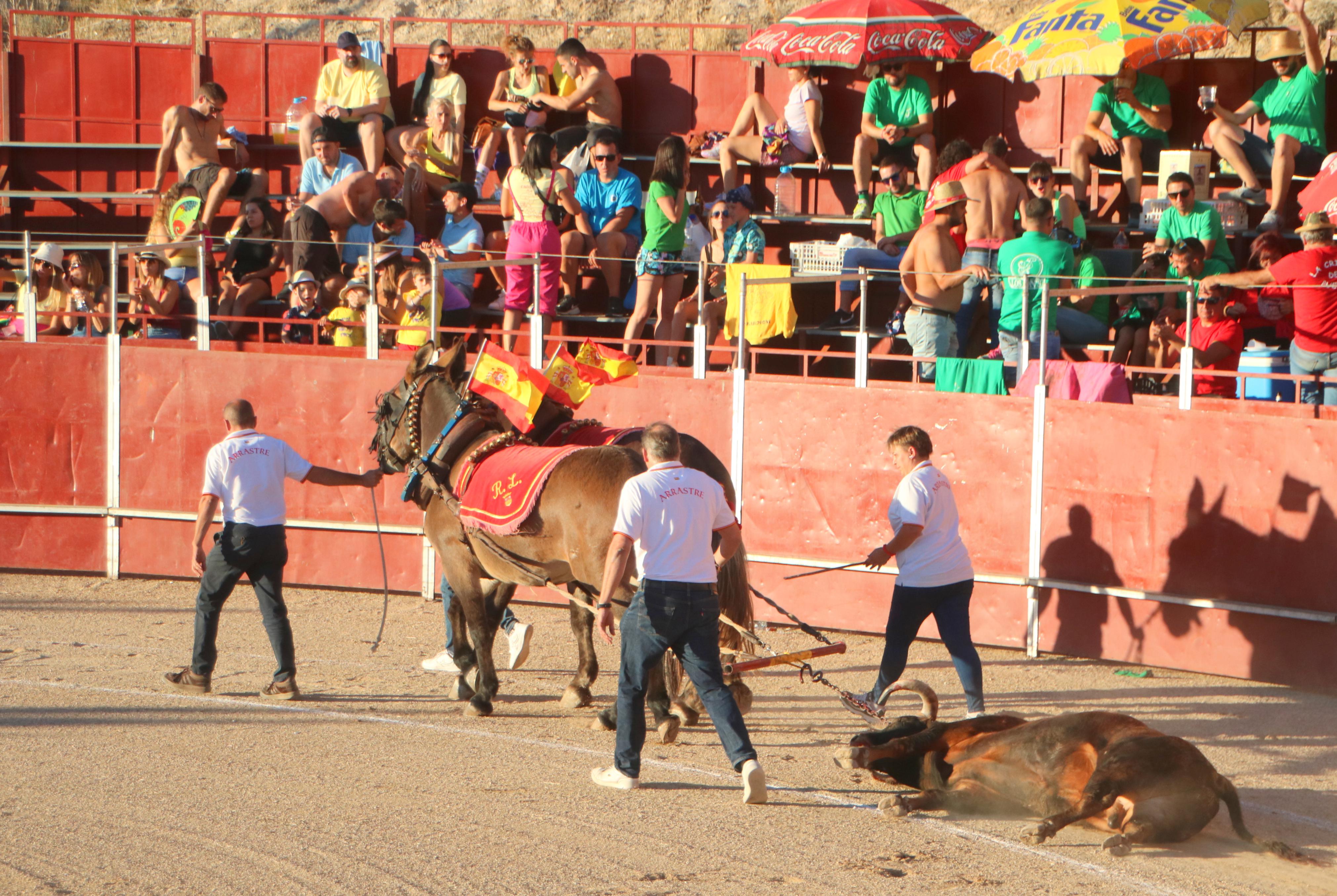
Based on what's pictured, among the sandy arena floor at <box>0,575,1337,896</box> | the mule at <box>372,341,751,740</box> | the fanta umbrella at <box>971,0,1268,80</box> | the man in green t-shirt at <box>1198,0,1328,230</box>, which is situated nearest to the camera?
the sandy arena floor at <box>0,575,1337,896</box>

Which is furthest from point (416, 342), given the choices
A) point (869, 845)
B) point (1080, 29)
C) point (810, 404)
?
point (869, 845)

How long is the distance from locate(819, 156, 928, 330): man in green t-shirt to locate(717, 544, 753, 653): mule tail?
641 centimetres

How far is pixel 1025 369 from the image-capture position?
10.8 meters

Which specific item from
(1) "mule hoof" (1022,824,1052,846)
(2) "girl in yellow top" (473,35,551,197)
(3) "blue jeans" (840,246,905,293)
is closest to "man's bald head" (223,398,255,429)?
(1) "mule hoof" (1022,824,1052,846)

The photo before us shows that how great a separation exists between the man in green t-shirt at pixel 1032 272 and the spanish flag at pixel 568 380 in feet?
12.6

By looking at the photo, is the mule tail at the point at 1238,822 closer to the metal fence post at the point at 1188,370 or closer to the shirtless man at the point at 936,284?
the metal fence post at the point at 1188,370

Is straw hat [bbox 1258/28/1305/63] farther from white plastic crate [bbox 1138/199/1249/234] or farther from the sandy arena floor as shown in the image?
the sandy arena floor

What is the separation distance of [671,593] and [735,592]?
1.25m

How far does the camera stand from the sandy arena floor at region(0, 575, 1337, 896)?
5953 millimetres

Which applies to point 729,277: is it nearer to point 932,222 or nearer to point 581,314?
point 932,222

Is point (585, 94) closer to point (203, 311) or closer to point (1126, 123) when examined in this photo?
point (203, 311)

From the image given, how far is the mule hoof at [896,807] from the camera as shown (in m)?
6.74

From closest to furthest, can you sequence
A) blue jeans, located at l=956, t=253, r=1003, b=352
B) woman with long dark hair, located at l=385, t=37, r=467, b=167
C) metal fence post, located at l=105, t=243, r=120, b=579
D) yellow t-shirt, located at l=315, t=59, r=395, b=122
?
blue jeans, located at l=956, t=253, r=1003, b=352 → metal fence post, located at l=105, t=243, r=120, b=579 → woman with long dark hair, located at l=385, t=37, r=467, b=167 → yellow t-shirt, located at l=315, t=59, r=395, b=122

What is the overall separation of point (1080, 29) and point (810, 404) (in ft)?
17.4
